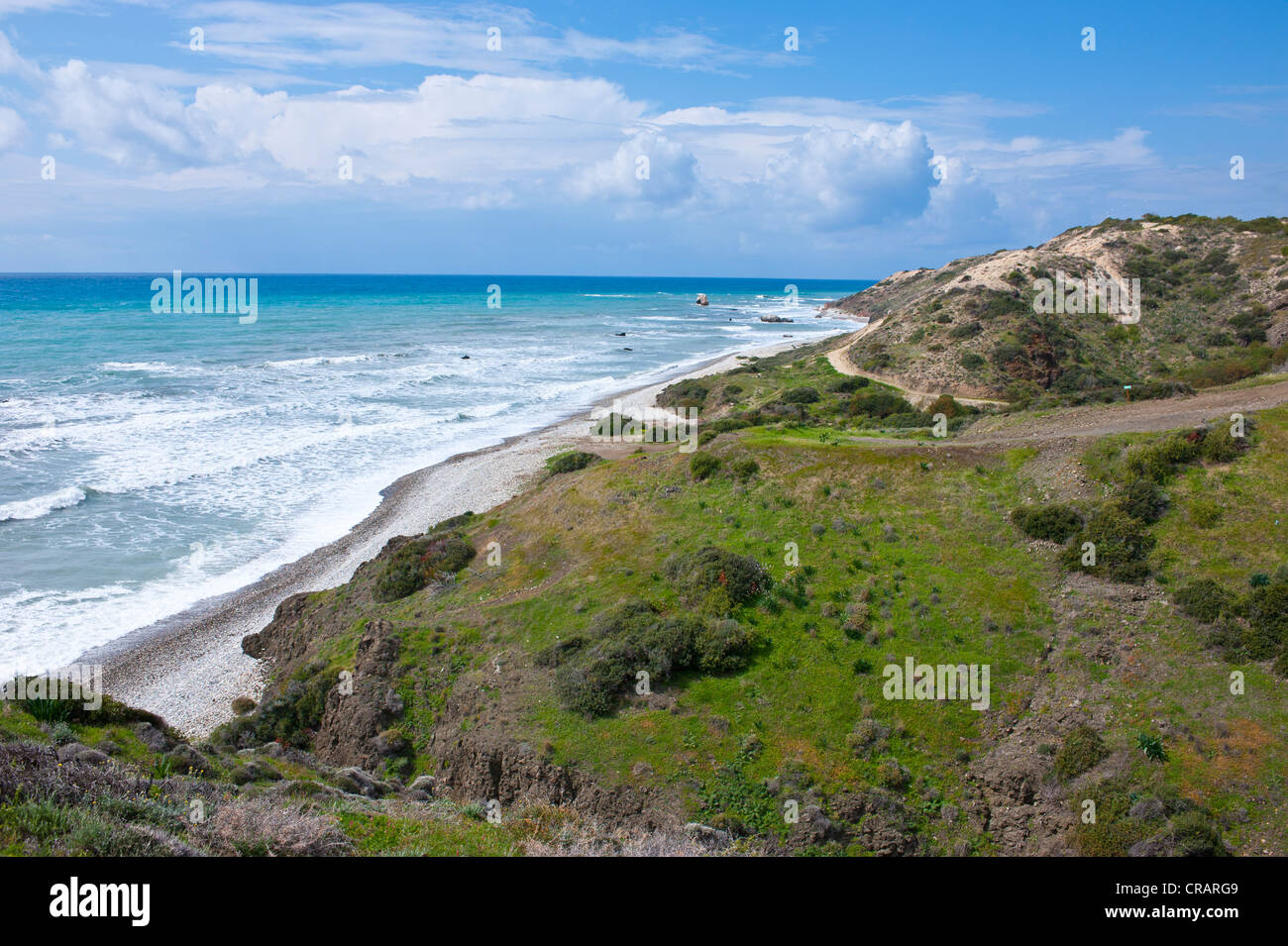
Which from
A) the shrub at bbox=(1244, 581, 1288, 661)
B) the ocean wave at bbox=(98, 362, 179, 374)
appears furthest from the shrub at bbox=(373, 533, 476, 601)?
the ocean wave at bbox=(98, 362, 179, 374)

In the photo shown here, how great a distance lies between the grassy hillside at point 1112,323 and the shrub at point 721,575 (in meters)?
29.8

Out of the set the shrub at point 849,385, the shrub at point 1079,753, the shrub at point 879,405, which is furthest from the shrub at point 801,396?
the shrub at point 1079,753

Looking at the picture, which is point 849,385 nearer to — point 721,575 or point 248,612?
point 721,575

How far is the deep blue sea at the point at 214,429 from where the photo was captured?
27844 millimetres

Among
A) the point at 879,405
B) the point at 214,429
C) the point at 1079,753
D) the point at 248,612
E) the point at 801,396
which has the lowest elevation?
the point at 248,612

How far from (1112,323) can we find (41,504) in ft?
214

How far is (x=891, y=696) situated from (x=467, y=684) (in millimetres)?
9660

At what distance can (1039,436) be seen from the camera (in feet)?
83.9

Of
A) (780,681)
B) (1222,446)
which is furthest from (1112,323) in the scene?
(780,681)

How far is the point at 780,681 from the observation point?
1698 centimetres

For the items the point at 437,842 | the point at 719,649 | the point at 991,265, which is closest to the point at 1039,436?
the point at 719,649

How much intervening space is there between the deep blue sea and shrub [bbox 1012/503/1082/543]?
2606 centimetres

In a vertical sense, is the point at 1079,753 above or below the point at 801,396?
below
